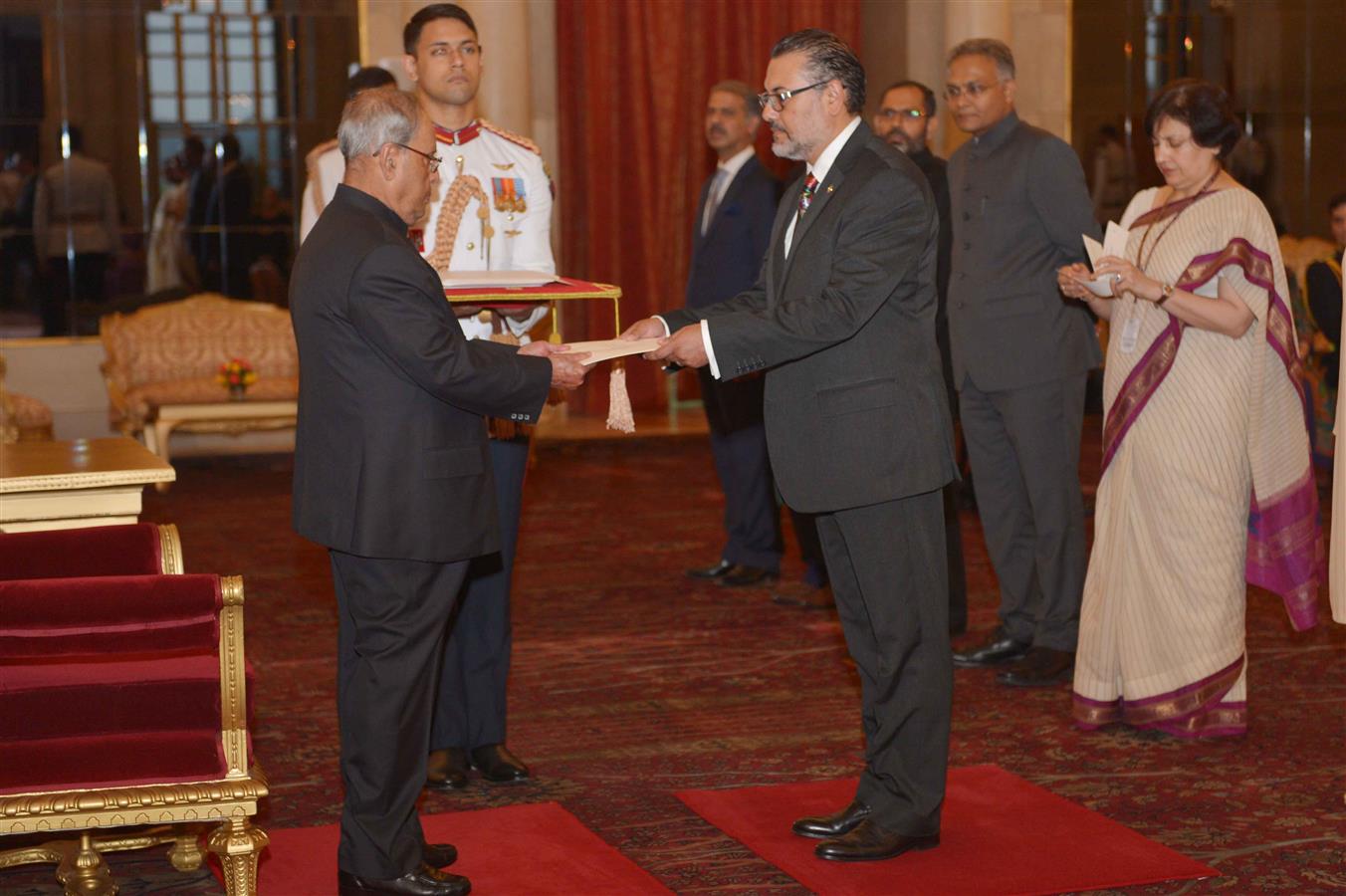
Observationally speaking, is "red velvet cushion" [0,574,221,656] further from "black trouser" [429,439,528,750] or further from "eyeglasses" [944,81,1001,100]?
"eyeglasses" [944,81,1001,100]

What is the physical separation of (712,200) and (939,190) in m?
1.53

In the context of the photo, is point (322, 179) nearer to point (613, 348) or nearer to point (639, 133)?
point (613, 348)

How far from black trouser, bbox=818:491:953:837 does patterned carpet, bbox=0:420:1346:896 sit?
362mm

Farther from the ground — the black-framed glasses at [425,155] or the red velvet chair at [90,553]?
the black-framed glasses at [425,155]

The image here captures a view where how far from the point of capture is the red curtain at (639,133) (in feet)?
39.8

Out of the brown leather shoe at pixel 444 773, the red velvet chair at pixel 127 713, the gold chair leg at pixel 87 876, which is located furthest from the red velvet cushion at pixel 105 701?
the brown leather shoe at pixel 444 773

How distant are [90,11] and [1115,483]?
8.63 m

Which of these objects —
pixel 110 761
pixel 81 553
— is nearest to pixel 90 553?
pixel 81 553

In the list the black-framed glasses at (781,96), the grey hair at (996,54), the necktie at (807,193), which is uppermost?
the grey hair at (996,54)

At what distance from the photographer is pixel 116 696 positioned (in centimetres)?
328

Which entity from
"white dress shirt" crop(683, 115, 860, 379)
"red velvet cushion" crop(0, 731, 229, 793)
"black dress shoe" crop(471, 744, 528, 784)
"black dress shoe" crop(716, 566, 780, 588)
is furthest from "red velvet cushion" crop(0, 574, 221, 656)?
"black dress shoe" crop(716, 566, 780, 588)

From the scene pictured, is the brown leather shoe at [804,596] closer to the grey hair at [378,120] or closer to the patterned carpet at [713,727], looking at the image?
the patterned carpet at [713,727]

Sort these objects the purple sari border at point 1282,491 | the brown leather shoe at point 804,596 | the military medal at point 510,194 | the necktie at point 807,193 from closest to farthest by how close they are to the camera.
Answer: the necktie at point 807,193, the military medal at point 510,194, the purple sari border at point 1282,491, the brown leather shoe at point 804,596

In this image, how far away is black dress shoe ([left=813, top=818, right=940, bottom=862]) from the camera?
147 inches
